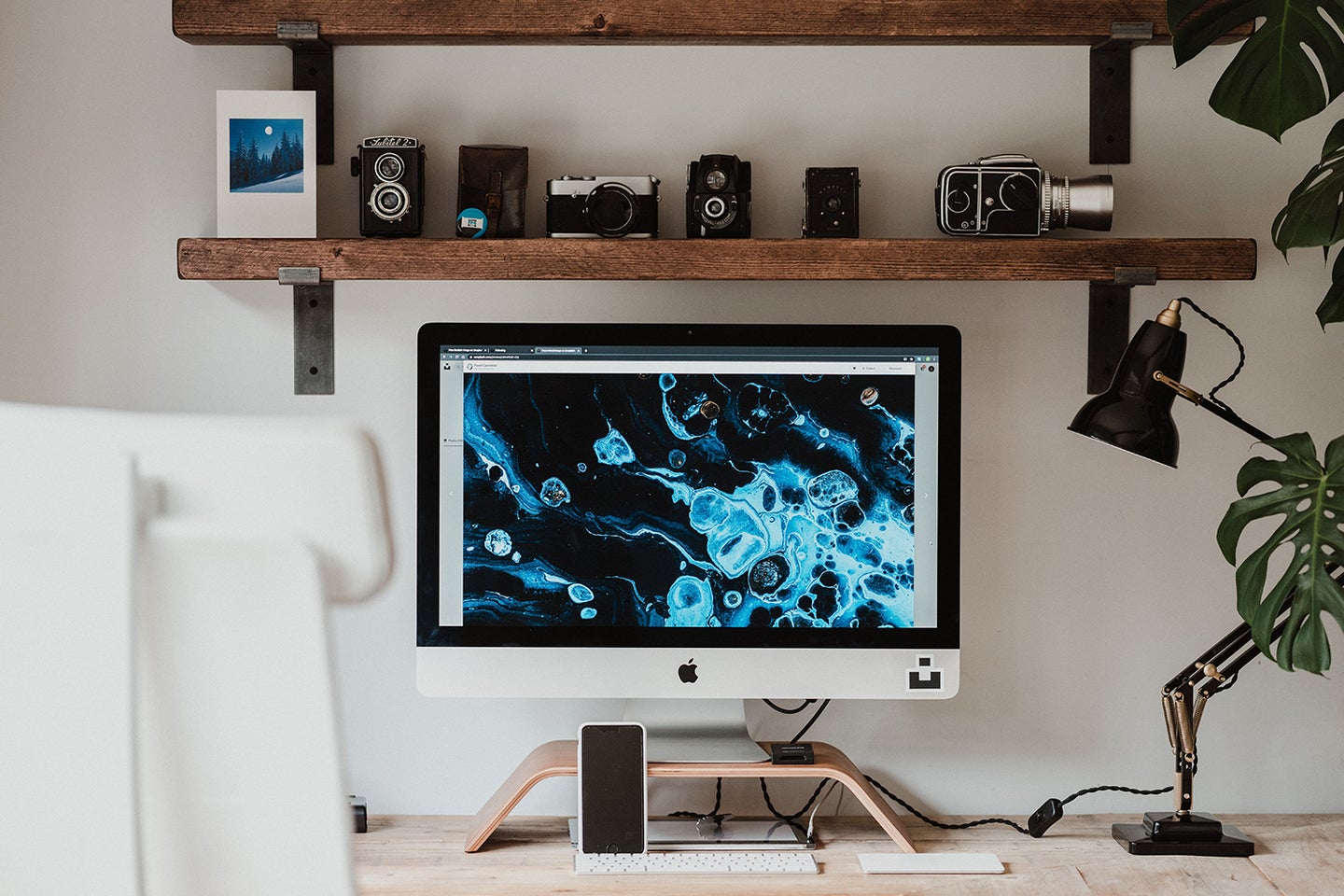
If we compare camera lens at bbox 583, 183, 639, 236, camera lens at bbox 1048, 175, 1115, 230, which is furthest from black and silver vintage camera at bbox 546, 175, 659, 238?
camera lens at bbox 1048, 175, 1115, 230

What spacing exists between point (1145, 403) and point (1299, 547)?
231mm

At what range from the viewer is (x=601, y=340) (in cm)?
134

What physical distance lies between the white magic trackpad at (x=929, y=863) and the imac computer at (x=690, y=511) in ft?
0.61

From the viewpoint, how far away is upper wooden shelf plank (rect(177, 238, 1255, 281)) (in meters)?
1.36

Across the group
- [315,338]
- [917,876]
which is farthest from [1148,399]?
[315,338]

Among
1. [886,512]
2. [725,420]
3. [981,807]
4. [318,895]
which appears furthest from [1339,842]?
[318,895]

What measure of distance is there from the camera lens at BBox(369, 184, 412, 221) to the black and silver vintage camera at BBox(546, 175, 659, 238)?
7.3 inches

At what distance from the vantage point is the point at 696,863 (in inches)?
49.9

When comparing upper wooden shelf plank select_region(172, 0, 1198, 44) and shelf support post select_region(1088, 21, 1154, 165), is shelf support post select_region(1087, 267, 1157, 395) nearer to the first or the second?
shelf support post select_region(1088, 21, 1154, 165)

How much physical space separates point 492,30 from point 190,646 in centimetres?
107

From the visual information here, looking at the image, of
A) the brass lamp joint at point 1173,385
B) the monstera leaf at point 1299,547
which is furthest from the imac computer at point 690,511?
the monstera leaf at point 1299,547

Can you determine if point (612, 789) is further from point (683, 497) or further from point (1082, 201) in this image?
point (1082, 201)

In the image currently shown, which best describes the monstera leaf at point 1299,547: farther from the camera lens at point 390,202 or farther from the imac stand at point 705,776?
the camera lens at point 390,202

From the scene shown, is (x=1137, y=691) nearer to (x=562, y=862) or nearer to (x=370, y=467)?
(x=562, y=862)
